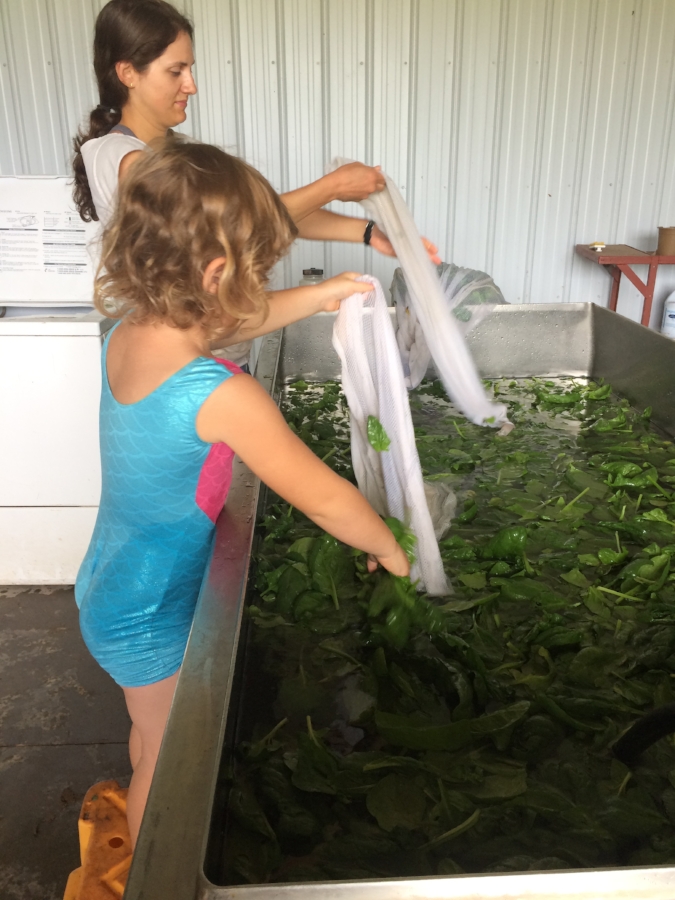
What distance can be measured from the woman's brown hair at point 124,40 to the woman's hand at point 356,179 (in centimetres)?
49

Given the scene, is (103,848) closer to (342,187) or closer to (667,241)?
(342,187)

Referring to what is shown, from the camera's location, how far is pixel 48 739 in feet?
6.34

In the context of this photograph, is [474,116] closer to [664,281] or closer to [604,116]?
[604,116]

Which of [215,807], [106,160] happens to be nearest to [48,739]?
[106,160]

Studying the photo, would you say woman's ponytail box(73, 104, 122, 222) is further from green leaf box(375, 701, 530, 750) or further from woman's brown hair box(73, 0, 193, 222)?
green leaf box(375, 701, 530, 750)

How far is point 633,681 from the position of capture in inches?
36.6

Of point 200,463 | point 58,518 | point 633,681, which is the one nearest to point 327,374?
point 58,518

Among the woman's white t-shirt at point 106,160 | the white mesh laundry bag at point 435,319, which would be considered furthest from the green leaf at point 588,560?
the woman's white t-shirt at point 106,160

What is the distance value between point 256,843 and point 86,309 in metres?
2.26

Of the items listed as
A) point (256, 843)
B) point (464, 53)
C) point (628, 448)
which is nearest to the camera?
point (256, 843)

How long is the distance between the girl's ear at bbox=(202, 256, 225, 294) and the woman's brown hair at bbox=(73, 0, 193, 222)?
2.73ft

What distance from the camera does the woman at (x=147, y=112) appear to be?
1.43 meters

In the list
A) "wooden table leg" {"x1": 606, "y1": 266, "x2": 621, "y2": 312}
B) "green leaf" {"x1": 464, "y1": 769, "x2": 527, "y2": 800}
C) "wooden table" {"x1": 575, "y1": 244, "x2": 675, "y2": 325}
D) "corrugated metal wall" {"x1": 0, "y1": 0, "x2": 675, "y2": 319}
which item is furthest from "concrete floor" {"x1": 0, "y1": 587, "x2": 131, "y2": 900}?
"wooden table leg" {"x1": 606, "y1": 266, "x2": 621, "y2": 312}

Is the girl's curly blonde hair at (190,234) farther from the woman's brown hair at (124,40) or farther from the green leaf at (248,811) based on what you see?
the woman's brown hair at (124,40)
